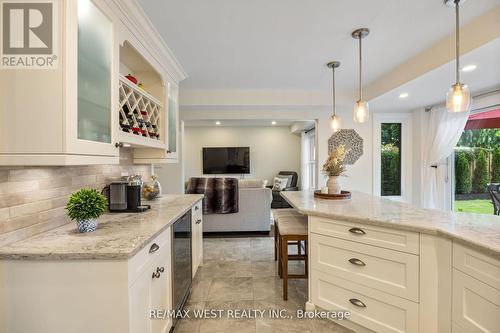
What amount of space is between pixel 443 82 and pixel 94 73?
3.40 m

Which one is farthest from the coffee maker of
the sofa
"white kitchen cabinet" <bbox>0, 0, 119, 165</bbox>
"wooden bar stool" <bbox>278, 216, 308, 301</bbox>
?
the sofa

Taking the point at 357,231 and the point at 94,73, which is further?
the point at 357,231

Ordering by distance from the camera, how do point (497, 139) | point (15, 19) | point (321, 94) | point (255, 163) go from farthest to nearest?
point (255, 163), point (321, 94), point (497, 139), point (15, 19)

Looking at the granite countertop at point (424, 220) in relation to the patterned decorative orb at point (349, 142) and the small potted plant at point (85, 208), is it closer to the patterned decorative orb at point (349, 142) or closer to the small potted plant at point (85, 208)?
the small potted plant at point (85, 208)

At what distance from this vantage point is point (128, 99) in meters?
1.86

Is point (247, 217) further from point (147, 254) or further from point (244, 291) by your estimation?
point (147, 254)

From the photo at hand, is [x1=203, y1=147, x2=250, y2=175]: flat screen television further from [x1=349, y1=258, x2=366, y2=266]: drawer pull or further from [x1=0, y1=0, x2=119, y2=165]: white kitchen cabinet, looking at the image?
[x1=0, y1=0, x2=119, y2=165]: white kitchen cabinet

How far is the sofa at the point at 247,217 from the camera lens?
424 cm

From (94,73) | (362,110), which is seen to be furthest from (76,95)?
(362,110)

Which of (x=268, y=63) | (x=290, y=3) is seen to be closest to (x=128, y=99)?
(x=290, y=3)

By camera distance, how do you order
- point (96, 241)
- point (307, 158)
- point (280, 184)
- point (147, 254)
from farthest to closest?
1. point (307, 158)
2. point (280, 184)
3. point (147, 254)
4. point (96, 241)

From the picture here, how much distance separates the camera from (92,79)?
4.32 feet

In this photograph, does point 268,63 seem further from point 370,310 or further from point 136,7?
point 370,310

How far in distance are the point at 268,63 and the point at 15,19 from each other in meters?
2.20
